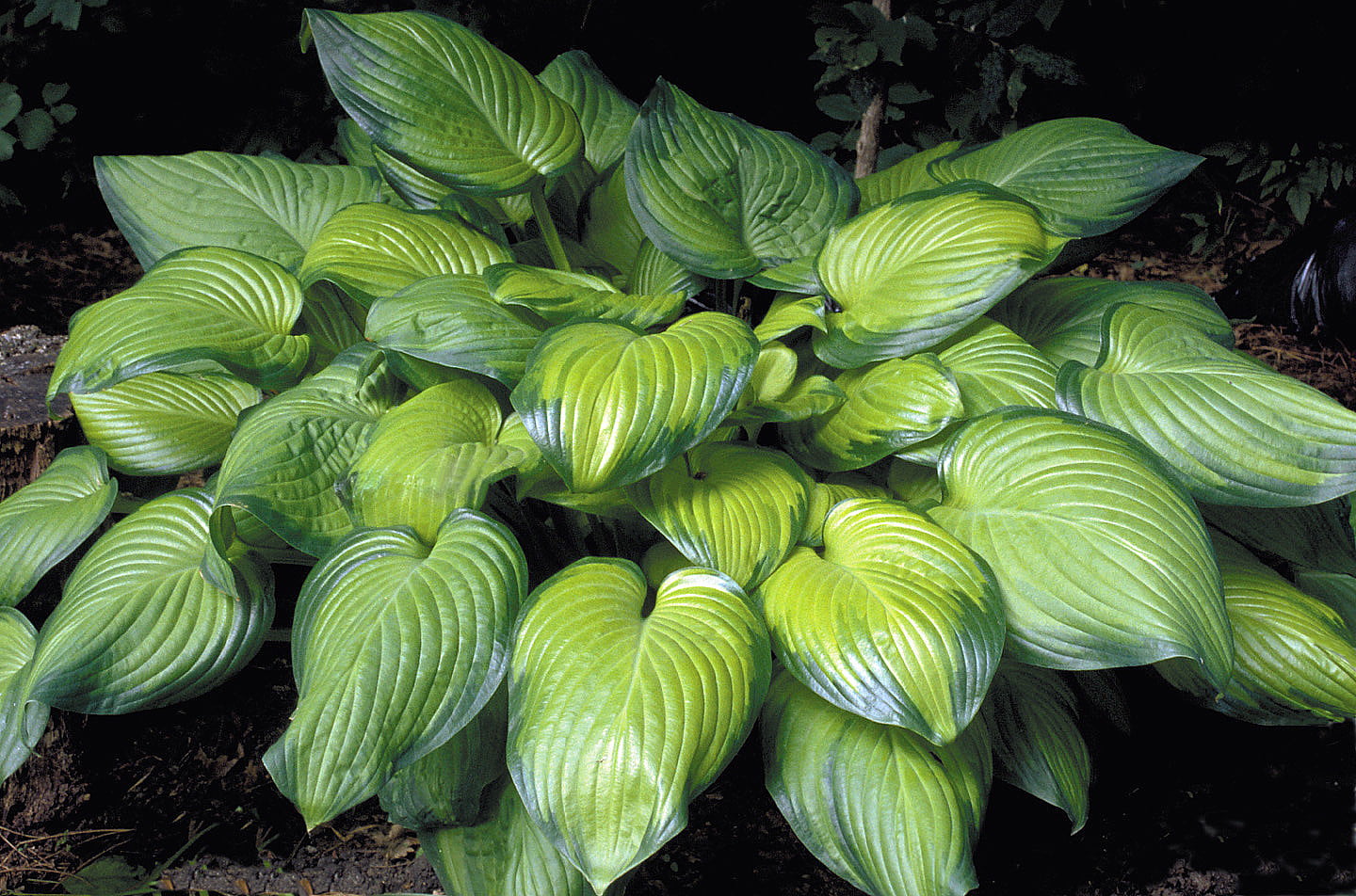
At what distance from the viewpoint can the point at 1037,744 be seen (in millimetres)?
1102

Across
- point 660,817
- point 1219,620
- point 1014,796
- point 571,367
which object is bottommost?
point 1014,796

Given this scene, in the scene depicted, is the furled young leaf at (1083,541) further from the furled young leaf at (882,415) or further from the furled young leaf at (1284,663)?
the furled young leaf at (1284,663)

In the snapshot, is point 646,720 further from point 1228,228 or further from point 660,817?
point 1228,228

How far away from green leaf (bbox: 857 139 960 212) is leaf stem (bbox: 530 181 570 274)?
0.53 m

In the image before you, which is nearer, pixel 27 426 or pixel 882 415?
pixel 882 415

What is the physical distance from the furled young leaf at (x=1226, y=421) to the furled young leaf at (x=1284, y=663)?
0.51 ft

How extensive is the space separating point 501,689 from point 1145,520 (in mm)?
767

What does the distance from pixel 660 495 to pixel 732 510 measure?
9 cm

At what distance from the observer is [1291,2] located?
2.71 meters

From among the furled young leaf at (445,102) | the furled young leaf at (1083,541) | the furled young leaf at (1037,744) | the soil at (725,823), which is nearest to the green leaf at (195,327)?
the furled young leaf at (445,102)

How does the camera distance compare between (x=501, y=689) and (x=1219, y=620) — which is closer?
(x=1219, y=620)

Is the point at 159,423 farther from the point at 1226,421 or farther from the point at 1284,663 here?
the point at 1284,663

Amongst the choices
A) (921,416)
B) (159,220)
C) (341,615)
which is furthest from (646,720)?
(159,220)

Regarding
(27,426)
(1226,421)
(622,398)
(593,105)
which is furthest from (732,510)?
(27,426)
